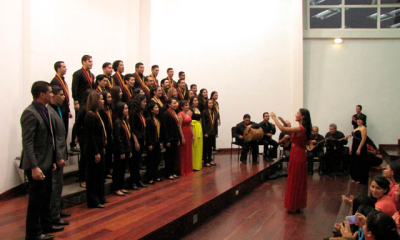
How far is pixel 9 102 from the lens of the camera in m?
4.47

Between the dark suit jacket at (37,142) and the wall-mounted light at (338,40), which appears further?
the wall-mounted light at (338,40)

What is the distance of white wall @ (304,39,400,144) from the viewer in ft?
30.4

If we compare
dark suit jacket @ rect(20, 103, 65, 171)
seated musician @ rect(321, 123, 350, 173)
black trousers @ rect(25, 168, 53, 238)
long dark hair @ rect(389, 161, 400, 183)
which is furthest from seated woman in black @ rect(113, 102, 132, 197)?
seated musician @ rect(321, 123, 350, 173)

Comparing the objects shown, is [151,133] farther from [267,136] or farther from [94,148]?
[267,136]

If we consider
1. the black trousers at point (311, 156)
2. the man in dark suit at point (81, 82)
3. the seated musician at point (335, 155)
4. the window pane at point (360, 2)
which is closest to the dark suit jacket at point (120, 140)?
the man in dark suit at point (81, 82)

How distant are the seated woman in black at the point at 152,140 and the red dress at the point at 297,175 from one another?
1.99 metres

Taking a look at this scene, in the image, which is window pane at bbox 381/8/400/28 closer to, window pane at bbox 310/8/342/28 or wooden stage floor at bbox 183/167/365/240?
window pane at bbox 310/8/342/28

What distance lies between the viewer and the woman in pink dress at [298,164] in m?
4.43

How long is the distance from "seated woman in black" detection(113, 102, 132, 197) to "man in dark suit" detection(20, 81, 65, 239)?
125 centimetres

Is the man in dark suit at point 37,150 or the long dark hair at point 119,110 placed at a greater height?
the long dark hair at point 119,110

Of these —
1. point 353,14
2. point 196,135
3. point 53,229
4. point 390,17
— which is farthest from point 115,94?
point 390,17

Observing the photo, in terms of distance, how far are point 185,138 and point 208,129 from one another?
41.3 inches

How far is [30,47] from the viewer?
472 centimetres

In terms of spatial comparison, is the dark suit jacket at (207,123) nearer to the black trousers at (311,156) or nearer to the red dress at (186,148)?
the red dress at (186,148)
